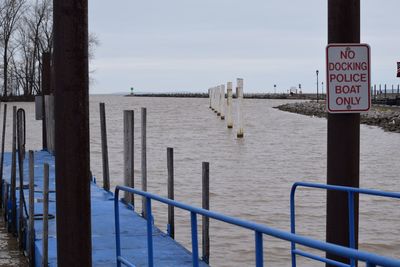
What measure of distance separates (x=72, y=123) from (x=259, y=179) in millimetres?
16574

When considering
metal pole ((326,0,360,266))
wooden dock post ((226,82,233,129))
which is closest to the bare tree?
wooden dock post ((226,82,233,129))

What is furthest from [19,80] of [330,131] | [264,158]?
[330,131]

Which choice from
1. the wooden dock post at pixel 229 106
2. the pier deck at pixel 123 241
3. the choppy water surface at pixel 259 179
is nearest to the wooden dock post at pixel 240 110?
the choppy water surface at pixel 259 179

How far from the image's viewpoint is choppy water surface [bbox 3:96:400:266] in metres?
11.4

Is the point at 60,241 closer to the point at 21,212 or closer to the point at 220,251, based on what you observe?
the point at 21,212

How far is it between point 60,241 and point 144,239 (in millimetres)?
3749

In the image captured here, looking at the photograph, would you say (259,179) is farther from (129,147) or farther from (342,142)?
(342,142)

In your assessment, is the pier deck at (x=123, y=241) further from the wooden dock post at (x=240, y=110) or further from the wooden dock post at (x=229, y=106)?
the wooden dock post at (x=229, y=106)

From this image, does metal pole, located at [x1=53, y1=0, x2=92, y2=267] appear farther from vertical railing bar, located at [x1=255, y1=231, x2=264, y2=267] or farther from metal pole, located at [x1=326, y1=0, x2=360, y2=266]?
metal pole, located at [x1=326, y1=0, x2=360, y2=266]

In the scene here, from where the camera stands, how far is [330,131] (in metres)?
5.12

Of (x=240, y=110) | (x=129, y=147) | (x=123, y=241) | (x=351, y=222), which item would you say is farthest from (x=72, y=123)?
(x=240, y=110)

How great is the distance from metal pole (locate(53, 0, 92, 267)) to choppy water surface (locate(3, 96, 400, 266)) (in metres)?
5.85

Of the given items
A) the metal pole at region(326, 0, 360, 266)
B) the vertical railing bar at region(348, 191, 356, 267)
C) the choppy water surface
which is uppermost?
the metal pole at region(326, 0, 360, 266)

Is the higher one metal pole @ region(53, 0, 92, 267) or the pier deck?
metal pole @ region(53, 0, 92, 267)
